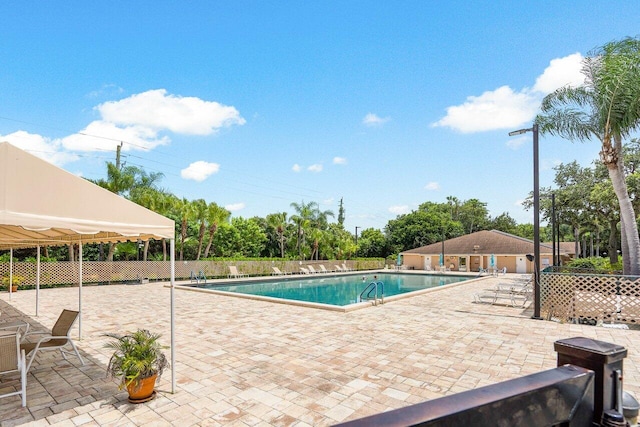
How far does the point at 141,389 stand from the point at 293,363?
226 cm

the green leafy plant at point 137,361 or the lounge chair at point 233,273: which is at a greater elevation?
the green leafy plant at point 137,361

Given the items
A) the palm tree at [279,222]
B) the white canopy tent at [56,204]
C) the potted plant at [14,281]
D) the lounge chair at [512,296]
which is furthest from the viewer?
the palm tree at [279,222]

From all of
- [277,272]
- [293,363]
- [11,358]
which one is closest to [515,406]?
[293,363]

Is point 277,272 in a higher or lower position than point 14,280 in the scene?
lower

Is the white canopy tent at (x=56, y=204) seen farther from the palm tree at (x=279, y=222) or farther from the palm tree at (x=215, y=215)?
the palm tree at (x=279, y=222)

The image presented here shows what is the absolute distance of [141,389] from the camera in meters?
4.29

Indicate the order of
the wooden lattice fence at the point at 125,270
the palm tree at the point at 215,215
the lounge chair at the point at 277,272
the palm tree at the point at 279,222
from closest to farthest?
the wooden lattice fence at the point at 125,270 < the palm tree at the point at 215,215 < the lounge chair at the point at 277,272 < the palm tree at the point at 279,222

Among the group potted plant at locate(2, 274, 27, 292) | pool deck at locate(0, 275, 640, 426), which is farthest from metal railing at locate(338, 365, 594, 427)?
potted plant at locate(2, 274, 27, 292)

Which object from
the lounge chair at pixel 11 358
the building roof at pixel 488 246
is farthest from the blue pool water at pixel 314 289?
the lounge chair at pixel 11 358

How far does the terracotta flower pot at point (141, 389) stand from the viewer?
13.9 feet

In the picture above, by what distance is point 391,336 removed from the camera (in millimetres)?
7566

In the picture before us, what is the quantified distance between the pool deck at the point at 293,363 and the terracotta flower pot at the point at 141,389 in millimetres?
99

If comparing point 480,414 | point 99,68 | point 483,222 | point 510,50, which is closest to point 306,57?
point 510,50

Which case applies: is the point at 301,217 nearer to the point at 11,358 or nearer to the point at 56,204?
the point at 11,358
